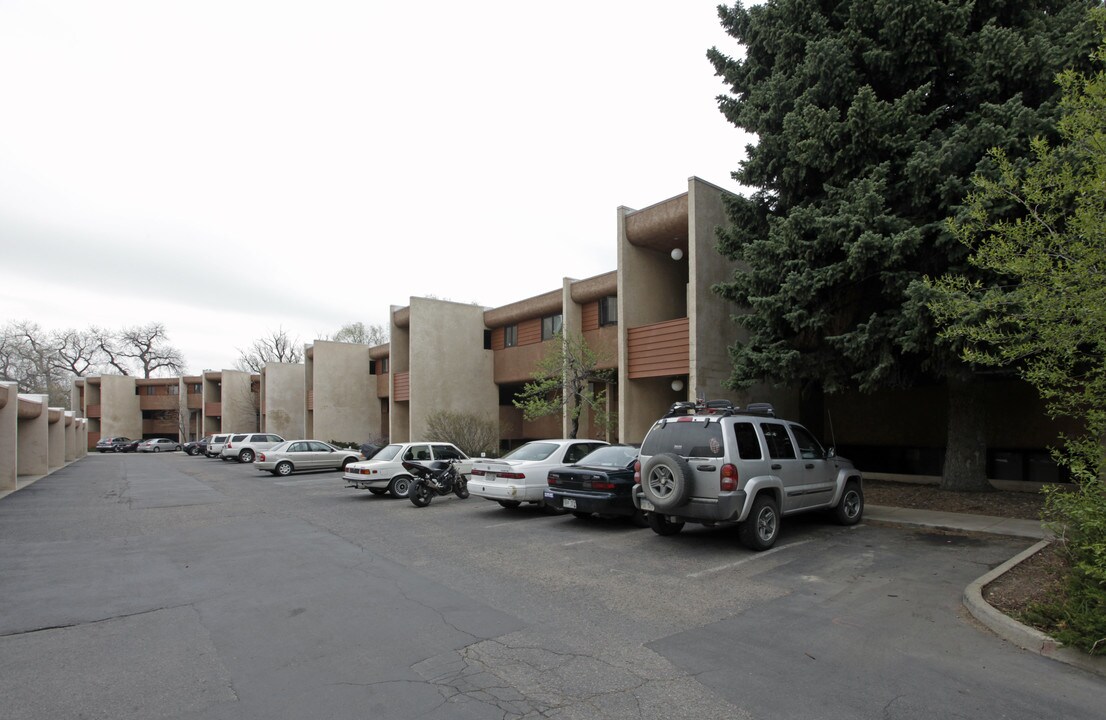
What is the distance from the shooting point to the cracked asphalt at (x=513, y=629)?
4.16 m

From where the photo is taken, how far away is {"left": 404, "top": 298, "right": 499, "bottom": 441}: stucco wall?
3058 centimetres

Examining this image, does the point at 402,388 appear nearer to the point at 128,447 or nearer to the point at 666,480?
the point at 666,480

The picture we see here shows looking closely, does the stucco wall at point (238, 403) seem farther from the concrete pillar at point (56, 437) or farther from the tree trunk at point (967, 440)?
the tree trunk at point (967, 440)

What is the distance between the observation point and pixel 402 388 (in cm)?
3278

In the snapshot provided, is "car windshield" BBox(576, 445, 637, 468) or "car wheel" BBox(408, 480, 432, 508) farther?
"car wheel" BBox(408, 480, 432, 508)

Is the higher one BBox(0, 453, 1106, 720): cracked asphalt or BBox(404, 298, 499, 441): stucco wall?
BBox(404, 298, 499, 441): stucco wall

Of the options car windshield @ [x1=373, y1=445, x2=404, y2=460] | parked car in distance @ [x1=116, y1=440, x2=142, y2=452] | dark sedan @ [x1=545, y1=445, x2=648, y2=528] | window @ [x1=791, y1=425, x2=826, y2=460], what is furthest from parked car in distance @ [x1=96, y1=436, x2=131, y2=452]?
window @ [x1=791, y1=425, x2=826, y2=460]

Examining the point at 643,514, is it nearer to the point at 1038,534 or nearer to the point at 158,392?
the point at 1038,534

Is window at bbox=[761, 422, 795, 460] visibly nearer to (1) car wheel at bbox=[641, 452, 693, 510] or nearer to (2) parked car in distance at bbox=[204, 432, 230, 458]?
(1) car wheel at bbox=[641, 452, 693, 510]

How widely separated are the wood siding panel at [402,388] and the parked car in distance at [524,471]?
65.1 ft

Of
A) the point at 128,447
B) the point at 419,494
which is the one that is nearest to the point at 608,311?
the point at 419,494

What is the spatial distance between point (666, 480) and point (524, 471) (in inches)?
160

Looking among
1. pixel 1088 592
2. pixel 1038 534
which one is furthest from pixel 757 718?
pixel 1038 534

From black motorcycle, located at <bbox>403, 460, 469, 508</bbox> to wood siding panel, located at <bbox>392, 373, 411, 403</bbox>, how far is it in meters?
16.8
